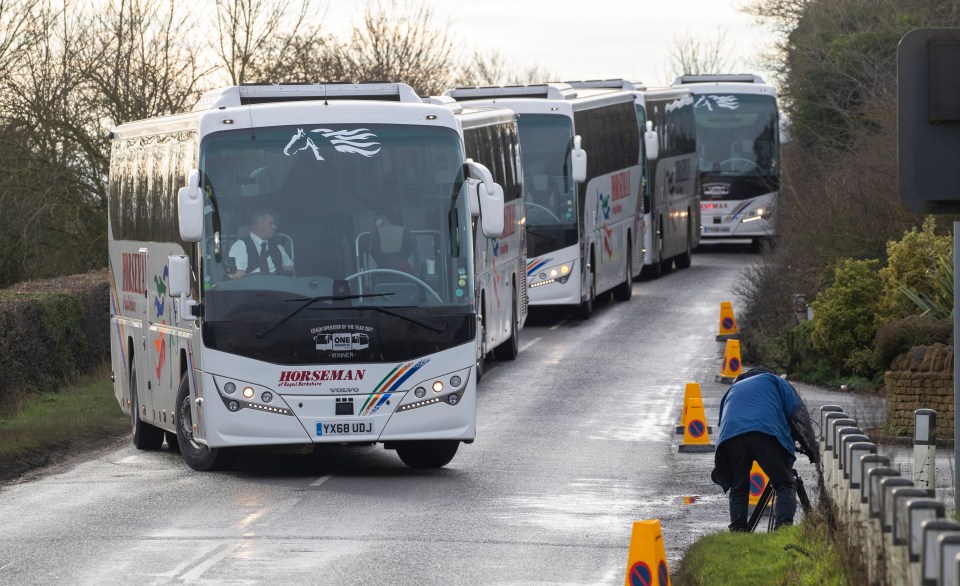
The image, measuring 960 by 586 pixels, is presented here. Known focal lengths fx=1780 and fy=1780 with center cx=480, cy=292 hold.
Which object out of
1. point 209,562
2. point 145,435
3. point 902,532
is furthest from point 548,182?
point 902,532

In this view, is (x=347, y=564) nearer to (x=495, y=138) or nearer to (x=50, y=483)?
(x=50, y=483)

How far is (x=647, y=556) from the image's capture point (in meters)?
8.72

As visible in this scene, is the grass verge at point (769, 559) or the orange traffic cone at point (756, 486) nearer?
the grass verge at point (769, 559)

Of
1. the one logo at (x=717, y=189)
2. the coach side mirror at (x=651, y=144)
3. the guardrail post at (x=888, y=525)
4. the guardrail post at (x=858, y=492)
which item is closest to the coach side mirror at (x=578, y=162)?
the coach side mirror at (x=651, y=144)

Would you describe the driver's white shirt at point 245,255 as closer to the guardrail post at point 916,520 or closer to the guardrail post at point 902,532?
the guardrail post at point 902,532

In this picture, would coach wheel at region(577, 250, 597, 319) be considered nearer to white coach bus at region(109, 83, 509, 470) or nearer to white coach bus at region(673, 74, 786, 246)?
white coach bus at region(673, 74, 786, 246)

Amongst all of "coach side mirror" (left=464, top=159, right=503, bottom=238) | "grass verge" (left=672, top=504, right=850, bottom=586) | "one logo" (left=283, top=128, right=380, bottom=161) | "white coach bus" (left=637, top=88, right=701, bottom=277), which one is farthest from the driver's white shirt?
"white coach bus" (left=637, top=88, right=701, bottom=277)

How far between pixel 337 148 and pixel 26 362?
26.2 feet

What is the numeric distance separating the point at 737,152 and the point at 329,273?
98.5 feet

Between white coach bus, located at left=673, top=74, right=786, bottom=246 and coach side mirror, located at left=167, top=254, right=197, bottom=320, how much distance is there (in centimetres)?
2962

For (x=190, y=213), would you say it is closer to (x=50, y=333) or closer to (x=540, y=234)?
(x=50, y=333)

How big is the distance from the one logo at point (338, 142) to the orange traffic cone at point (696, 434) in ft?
14.1

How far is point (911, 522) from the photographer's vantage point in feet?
22.9

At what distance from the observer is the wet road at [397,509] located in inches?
436
